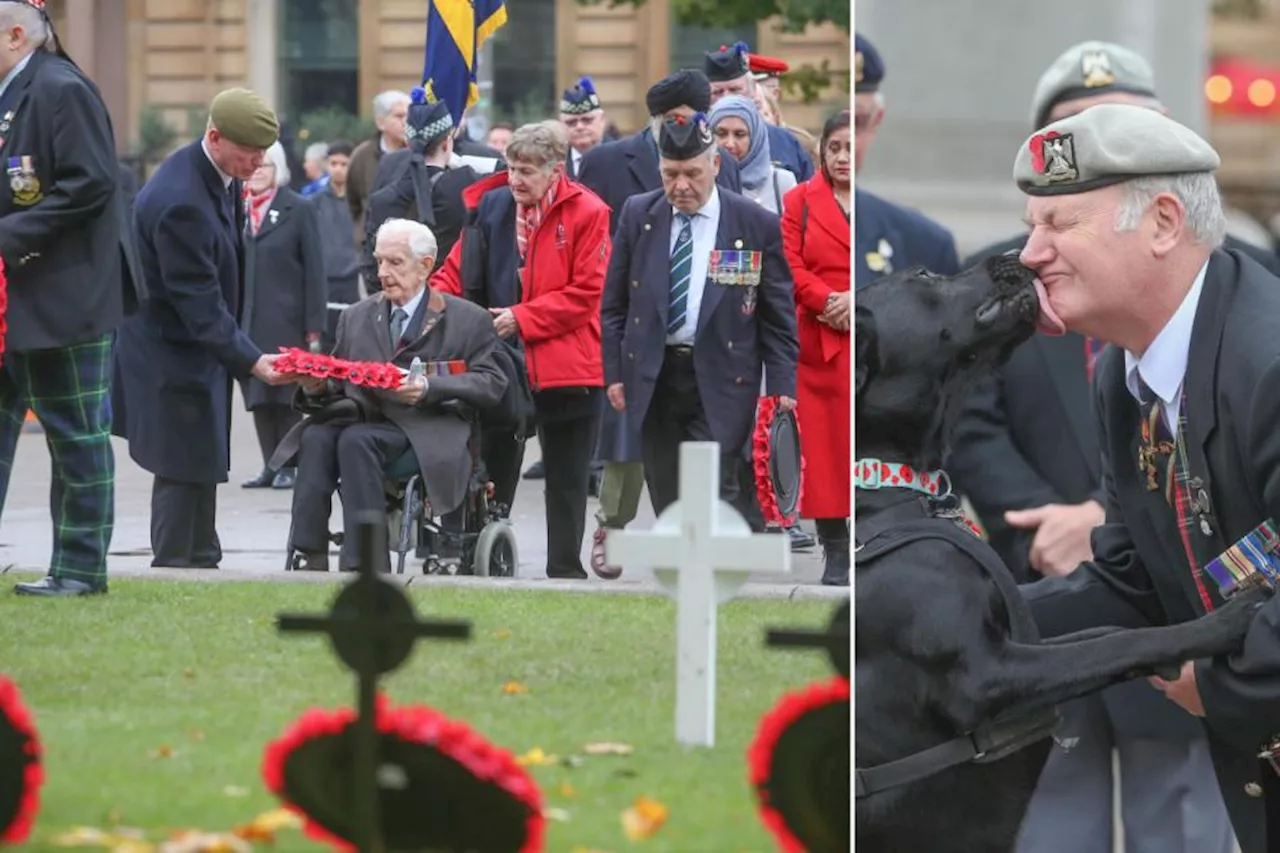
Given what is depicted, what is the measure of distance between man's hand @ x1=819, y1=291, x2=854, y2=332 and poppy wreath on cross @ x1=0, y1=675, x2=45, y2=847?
1307 mm

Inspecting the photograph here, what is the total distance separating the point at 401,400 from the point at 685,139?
0.92 m

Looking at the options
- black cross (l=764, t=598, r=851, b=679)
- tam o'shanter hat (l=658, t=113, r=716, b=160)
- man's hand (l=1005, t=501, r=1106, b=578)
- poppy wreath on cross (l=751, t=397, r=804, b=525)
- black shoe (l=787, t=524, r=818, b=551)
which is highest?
tam o'shanter hat (l=658, t=113, r=716, b=160)

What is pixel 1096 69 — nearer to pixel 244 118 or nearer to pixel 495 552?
pixel 495 552

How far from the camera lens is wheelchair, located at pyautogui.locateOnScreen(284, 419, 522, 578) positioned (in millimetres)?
4266

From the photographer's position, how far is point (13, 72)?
4.63m

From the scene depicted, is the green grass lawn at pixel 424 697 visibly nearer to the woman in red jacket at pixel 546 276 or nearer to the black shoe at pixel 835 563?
the black shoe at pixel 835 563

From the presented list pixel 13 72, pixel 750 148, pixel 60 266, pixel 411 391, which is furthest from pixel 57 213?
pixel 750 148

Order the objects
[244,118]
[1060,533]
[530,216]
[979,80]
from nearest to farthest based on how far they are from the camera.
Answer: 1. [244,118]
2. [1060,533]
3. [979,80]
4. [530,216]

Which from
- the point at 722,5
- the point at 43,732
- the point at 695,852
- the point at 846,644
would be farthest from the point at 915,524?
the point at 43,732

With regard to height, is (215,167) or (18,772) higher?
(215,167)

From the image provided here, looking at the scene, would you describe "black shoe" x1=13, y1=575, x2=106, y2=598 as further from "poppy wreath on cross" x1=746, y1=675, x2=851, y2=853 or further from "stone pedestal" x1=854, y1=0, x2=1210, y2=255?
"stone pedestal" x1=854, y1=0, x2=1210, y2=255

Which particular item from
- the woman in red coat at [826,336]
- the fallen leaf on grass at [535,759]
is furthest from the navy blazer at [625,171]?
the fallen leaf on grass at [535,759]

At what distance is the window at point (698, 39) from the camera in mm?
3964

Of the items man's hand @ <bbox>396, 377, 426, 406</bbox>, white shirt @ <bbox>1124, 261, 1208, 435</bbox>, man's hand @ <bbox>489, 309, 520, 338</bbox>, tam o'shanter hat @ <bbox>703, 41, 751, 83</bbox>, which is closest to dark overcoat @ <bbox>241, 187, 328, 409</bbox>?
man's hand @ <bbox>396, 377, 426, 406</bbox>
